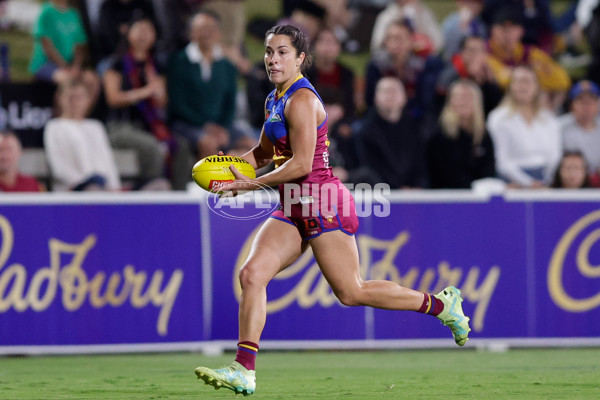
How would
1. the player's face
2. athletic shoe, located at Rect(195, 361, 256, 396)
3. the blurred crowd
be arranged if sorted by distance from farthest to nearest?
1. the blurred crowd
2. the player's face
3. athletic shoe, located at Rect(195, 361, 256, 396)

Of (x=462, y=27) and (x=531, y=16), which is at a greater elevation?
(x=531, y=16)

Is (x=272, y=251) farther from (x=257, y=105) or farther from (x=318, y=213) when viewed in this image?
(x=257, y=105)

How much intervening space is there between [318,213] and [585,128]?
6.93 metres

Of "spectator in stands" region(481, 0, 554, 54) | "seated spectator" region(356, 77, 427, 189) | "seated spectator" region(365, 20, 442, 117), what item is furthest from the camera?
"spectator in stands" region(481, 0, 554, 54)

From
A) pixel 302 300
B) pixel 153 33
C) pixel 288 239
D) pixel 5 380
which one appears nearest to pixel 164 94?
pixel 153 33

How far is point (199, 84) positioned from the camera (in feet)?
38.4

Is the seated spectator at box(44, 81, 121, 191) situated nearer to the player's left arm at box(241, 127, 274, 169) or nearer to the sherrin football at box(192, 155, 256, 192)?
the player's left arm at box(241, 127, 274, 169)

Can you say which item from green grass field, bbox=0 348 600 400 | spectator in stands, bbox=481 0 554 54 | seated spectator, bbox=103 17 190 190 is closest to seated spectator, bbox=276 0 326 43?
seated spectator, bbox=103 17 190 190

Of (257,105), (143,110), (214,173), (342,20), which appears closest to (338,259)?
(214,173)

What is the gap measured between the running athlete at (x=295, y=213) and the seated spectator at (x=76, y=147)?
454 cm

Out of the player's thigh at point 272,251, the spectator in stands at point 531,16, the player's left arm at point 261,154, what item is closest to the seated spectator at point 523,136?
the spectator in stands at point 531,16

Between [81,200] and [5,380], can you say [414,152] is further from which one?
[5,380]

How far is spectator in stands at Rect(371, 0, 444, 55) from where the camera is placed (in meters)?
13.2

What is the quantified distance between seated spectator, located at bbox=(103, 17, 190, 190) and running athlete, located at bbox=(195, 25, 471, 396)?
4.82 metres
